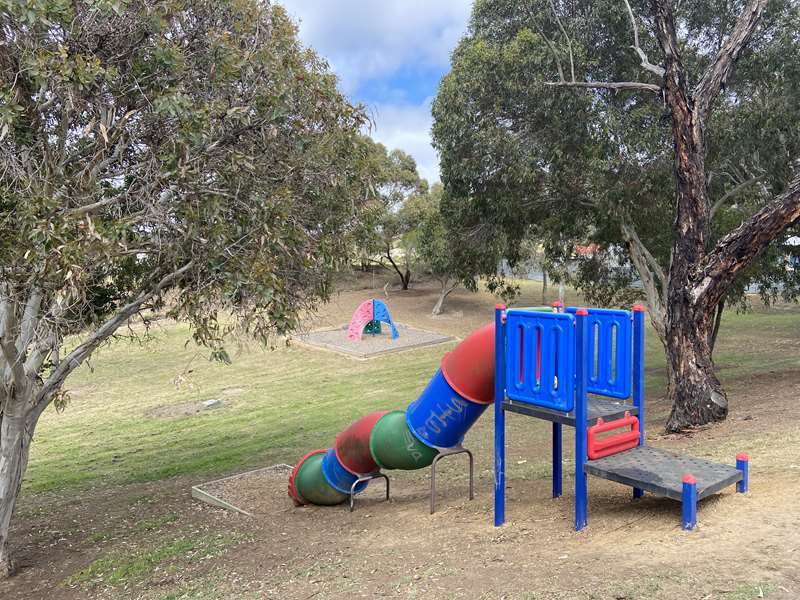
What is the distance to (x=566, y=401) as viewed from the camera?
17.9 ft

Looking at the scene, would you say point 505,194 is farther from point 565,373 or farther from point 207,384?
point 207,384

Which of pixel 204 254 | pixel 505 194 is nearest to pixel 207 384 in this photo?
pixel 505 194

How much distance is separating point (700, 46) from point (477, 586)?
14294 mm

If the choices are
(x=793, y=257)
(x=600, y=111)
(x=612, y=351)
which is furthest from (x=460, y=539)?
(x=793, y=257)

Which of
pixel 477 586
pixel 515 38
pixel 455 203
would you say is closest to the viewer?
pixel 477 586

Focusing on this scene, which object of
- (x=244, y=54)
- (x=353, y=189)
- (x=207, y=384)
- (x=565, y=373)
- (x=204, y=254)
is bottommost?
(x=207, y=384)

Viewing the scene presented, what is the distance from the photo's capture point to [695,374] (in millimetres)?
10195

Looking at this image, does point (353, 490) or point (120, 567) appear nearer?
point (120, 567)

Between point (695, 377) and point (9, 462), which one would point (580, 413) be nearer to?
point (695, 377)

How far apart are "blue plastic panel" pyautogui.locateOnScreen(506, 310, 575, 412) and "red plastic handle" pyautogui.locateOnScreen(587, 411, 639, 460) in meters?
0.35

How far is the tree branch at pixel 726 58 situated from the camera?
10508 millimetres

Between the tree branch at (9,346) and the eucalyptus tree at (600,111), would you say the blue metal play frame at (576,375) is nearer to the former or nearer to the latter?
the tree branch at (9,346)

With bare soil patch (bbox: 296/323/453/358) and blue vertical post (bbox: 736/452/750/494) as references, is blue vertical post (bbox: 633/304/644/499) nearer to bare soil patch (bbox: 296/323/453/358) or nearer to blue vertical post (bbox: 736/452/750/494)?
blue vertical post (bbox: 736/452/750/494)

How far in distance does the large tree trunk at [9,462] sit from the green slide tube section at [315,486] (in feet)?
11.1
